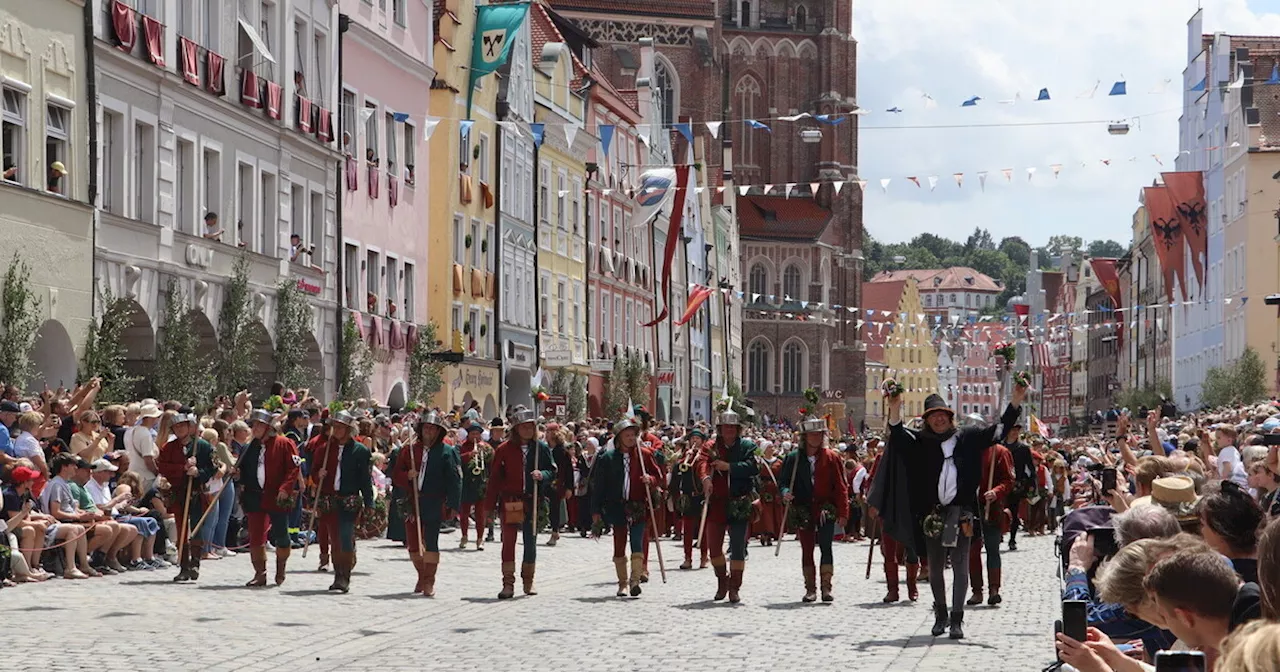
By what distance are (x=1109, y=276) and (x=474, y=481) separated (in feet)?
341

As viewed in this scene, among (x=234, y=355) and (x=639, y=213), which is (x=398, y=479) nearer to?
(x=234, y=355)

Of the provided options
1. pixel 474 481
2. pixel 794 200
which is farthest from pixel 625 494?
pixel 794 200

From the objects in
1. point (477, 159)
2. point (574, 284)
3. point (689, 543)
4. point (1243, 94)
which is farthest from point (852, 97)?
point (689, 543)

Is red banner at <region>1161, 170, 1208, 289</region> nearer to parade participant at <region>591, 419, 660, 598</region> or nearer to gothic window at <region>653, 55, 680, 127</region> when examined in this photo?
gothic window at <region>653, 55, 680, 127</region>

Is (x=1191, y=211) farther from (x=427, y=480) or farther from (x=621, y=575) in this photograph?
(x=427, y=480)

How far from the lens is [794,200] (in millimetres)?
115875

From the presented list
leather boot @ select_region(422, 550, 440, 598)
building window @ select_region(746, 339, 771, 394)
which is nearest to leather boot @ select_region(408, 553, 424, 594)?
leather boot @ select_region(422, 550, 440, 598)

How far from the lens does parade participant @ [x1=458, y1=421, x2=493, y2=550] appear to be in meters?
28.2

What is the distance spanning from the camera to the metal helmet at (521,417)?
779 inches

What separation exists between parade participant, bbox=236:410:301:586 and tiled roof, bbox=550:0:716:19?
248ft

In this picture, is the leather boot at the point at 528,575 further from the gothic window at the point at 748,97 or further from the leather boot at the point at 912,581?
the gothic window at the point at 748,97

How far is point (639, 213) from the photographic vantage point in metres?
54.2

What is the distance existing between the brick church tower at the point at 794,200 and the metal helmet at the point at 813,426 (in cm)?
8654

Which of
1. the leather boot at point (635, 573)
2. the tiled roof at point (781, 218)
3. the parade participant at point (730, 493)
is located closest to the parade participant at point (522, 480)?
the leather boot at point (635, 573)
